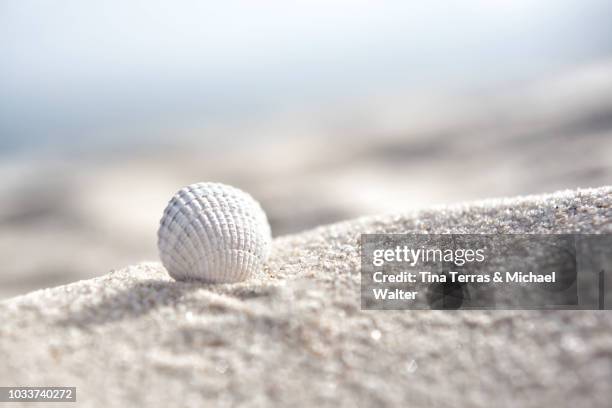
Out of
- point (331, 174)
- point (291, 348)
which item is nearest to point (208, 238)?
point (291, 348)

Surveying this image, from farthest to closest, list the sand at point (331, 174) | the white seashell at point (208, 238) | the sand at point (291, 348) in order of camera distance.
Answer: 1. the sand at point (331, 174)
2. the white seashell at point (208, 238)
3. the sand at point (291, 348)

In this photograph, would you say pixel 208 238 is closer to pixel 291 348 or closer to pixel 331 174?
pixel 291 348

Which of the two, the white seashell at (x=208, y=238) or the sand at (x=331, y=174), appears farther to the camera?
the sand at (x=331, y=174)

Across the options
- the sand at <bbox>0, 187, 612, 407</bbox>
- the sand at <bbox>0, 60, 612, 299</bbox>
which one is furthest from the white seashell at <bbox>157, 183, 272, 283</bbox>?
the sand at <bbox>0, 60, 612, 299</bbox>

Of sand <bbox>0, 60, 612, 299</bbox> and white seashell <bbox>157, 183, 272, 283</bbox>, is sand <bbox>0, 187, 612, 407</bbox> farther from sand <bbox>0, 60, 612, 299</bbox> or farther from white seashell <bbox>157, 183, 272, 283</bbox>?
sand <bbox>0, 60, 612, 299</bbox>

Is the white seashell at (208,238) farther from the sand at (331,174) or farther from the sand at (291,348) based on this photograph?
the sand at (331,174)

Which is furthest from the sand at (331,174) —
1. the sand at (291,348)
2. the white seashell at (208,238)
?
the sand at (291,348)

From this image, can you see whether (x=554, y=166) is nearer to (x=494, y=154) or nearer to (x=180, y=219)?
(x=494, y=154)

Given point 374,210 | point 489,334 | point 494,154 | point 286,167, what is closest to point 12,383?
point 489,334
